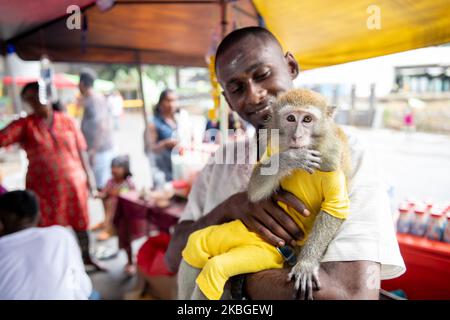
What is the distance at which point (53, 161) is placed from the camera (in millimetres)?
3676

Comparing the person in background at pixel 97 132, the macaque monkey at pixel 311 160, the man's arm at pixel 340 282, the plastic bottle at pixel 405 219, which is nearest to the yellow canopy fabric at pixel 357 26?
the macaque monkey at pixel 311 160

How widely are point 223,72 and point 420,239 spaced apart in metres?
1.15

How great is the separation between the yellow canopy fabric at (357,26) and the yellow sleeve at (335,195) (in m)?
0.37

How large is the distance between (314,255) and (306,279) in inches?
2.5

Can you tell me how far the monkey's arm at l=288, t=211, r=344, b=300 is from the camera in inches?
33.1

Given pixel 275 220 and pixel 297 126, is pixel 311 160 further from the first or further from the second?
pixel 275 220

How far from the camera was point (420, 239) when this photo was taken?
1.51 meters

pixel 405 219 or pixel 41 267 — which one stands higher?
pixel 405 219

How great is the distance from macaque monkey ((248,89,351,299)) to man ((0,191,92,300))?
5.50 ft

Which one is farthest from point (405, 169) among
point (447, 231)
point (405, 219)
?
point (447, 231)

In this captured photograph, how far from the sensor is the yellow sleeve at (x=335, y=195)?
0.79 meters

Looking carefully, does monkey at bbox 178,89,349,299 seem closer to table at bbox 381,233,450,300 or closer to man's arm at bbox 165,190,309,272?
man's arm at bbox 165,190,309,272

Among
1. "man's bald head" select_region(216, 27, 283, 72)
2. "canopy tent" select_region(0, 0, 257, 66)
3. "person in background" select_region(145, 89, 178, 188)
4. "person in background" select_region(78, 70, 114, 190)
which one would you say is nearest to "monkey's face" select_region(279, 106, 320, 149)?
"man's bald head" select_region(216, 27, 283, 72)

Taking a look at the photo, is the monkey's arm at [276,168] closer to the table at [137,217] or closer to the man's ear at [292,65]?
the man's ear at [292,65]
